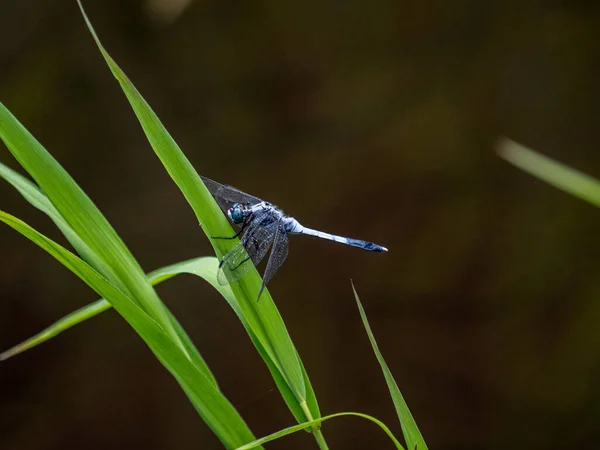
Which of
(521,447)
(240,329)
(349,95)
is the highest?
(349,95)

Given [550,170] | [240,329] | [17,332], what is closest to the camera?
[550,170]

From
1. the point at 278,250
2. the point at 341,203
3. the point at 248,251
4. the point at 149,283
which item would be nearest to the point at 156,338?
the point at 149,283

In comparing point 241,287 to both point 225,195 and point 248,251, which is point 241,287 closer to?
point 248,251

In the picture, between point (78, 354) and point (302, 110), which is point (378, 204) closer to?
point (302, 110)

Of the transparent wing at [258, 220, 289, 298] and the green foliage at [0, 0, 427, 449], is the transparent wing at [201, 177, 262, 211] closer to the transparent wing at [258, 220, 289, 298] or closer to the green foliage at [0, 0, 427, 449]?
the transparent wing at [258, 220, 289, 298]

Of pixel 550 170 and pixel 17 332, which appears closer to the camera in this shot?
pixel 550 170

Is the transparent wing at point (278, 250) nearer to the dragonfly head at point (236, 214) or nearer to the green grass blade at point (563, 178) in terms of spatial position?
the dragonfly head at point (236, 214)

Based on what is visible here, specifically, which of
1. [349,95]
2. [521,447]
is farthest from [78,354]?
[521,447]
